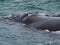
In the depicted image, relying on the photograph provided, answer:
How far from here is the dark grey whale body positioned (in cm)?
724

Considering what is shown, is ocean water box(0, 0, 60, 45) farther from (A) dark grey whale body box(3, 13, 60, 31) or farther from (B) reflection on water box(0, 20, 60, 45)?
(A) dark grey whale body box(3, 13, 60, 31)

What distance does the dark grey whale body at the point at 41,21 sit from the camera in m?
7.24

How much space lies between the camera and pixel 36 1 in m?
14.1

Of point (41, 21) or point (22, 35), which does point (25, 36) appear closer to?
point (22, 35)

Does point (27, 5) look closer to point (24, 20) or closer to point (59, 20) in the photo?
point (24, 20)

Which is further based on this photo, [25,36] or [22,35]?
[22,35]

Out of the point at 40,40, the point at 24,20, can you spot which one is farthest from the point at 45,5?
the point at 40,40

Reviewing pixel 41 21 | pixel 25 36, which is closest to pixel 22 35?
pixel 25 36

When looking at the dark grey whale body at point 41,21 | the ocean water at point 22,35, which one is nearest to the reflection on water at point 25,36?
the ocean water at point 22,35

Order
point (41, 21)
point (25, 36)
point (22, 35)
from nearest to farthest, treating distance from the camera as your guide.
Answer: point (25, 36) < point (22, 35) < point (41, 21)

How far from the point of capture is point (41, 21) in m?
7.70

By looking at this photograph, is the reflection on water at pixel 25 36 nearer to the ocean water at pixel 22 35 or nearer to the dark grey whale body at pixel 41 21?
the ocean water at pixel 22 35

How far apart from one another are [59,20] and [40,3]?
21.3 ft

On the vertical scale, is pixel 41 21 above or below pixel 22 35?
above
